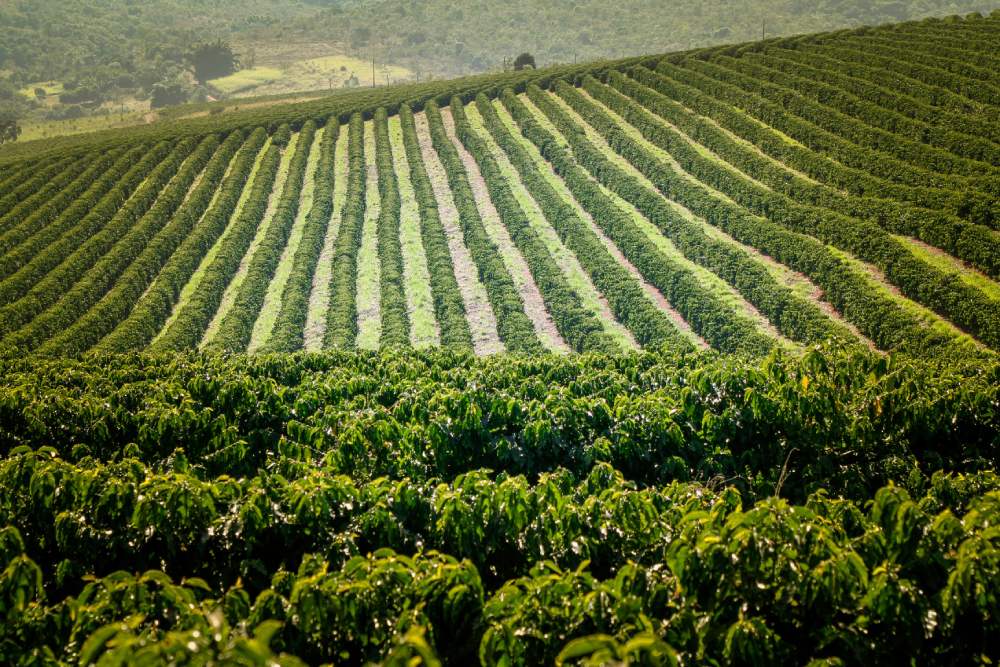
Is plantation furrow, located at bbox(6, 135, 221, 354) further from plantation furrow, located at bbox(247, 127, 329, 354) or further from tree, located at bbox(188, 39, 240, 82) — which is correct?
tree, located at bbox(188, 39, 240, 82)

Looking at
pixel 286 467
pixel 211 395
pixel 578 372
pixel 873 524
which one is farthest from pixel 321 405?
pixel 873 524

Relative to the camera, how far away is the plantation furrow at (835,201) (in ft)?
96.2

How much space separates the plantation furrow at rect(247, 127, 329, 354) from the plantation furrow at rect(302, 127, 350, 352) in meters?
0.62

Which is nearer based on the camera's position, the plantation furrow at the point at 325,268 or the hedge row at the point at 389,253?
the hedge row at the point at 389,253

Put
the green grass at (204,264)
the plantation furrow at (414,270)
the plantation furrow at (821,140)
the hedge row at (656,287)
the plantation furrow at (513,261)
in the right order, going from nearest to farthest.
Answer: the hedge row at (656,287)
the plantation furrow at (513,261)
the plantation furrow at (414,270)
the plantation furrow at (821,140)
the green grass at (204,264)

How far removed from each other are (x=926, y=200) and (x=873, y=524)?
102 ft

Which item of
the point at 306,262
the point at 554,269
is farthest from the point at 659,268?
the point at 306,262

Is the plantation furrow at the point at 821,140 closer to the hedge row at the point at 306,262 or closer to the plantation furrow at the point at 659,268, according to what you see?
the plantation furrow at the point at 659,268

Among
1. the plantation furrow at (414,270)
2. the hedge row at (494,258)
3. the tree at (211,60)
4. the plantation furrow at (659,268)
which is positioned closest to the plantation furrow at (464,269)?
the hedge row at (494,258)

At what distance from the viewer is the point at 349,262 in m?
40.1

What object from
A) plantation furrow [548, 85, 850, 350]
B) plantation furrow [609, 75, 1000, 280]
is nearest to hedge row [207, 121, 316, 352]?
plantation furrow [548, 85, 850, 350]

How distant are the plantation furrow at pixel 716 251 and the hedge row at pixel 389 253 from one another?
13278 millimetres

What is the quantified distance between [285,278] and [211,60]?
144m

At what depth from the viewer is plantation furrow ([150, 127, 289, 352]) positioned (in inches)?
1324
